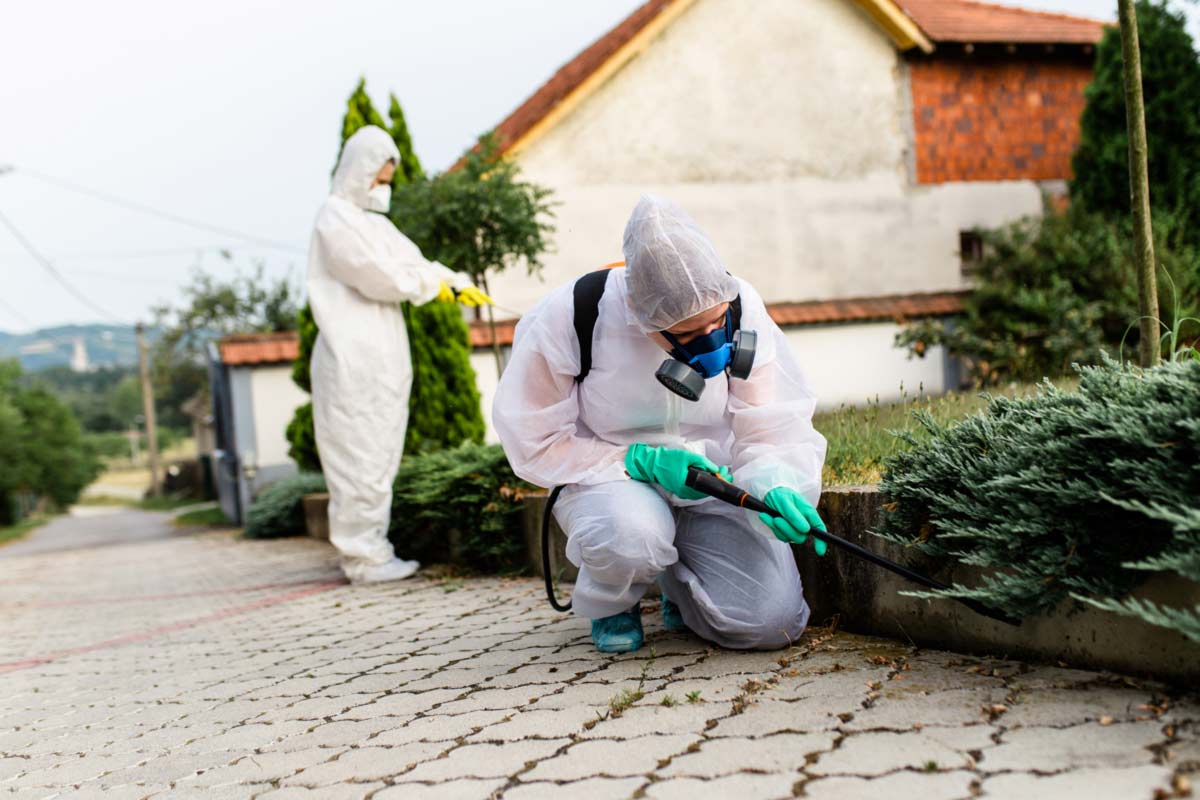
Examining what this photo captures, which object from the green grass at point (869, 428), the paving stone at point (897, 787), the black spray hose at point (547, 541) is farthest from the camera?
the green grass at point (869, 428)

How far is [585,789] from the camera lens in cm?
234

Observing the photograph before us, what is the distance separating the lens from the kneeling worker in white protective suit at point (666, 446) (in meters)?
3.21

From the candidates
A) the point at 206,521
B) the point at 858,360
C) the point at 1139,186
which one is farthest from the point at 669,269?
the point at 206,521

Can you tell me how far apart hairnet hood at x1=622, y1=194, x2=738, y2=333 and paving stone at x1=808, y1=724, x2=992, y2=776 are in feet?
3.97

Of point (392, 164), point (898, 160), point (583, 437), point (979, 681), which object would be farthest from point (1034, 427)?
point (898, 160)

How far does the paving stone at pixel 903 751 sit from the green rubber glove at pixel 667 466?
3.48 feet

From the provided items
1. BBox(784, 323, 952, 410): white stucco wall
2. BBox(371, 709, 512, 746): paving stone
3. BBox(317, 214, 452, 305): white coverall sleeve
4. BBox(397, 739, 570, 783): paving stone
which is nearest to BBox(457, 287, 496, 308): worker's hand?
BBox(317, 214, 452, 305): white coverall sleeve

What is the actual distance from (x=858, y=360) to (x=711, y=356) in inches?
476

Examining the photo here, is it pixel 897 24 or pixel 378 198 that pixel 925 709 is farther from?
pixel 897 24

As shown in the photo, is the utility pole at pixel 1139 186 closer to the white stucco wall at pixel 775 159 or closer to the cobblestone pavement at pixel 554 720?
the cobblestone pavement at pixel 554 720

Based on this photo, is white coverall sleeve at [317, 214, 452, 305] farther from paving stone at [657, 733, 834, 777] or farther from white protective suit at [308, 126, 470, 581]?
paving stone at [657, 733, 834, 777]

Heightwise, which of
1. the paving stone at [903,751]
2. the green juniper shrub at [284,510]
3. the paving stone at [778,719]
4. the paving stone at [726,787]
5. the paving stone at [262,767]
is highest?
the paving stone at [903,751]

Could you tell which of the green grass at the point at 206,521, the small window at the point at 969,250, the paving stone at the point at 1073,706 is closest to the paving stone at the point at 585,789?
the paving stone at the point at 1073,706

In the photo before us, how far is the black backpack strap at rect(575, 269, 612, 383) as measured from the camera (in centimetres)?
341
